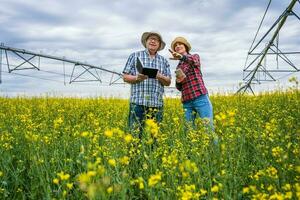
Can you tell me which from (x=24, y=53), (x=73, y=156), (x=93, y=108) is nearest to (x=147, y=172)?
(x=73, y=156)

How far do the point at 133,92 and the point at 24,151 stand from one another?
1519 mm

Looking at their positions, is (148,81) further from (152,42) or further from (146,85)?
(152,42)

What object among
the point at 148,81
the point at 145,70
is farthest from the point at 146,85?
the point at 145,70

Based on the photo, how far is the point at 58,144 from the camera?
4.49 meters

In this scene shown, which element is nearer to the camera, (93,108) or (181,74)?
(181,74)

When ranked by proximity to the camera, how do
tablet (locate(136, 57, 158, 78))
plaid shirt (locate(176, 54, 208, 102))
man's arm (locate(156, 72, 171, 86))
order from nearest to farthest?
tablet (locate(136, 57, 158, 78)) → man's arm (locate(156, 72, 171, 86)) → plaid shirt (locate(176, 54, 208, 102))

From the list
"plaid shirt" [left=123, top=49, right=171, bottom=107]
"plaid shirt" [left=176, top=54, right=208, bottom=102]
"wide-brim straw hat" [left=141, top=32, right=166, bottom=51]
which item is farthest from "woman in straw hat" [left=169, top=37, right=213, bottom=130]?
"plaid shirt" [left=123, top=49, right=171, bottom=107]

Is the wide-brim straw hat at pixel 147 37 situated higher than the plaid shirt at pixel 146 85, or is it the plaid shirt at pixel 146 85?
the wide-brim straw hat at pixel 147 37

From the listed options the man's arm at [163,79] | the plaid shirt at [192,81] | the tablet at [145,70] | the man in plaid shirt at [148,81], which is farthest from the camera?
the plaid shirt at [192,81]

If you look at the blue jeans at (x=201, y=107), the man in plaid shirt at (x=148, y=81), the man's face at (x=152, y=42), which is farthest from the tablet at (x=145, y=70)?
the blue jeans at (x=201, y=107)

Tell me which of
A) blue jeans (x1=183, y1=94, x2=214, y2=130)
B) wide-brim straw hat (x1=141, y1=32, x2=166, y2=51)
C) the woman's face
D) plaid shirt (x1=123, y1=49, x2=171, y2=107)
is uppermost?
wide-brim straw hat (x1=141, y1=32, x2=166, y2=51)

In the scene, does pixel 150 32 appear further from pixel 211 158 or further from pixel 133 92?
pixel 211 158

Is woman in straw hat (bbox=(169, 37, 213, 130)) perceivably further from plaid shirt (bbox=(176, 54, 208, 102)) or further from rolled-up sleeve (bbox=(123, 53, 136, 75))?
rolled-up sleeve (bbox=(123, 53, 136, 75))

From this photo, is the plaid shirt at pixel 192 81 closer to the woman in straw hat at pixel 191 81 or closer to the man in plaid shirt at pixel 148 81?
the woman in straw hat at pixel 191 81
